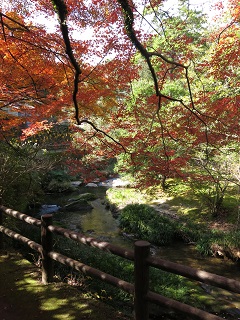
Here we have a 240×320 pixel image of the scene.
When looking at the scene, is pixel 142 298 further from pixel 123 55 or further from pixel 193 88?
pixel 193 88

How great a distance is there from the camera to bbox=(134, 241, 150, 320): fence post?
2408 mm

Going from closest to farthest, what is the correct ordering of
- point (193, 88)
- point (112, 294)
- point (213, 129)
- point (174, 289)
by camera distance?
point (112, 294) → point (174, 289) → point (213, 129) → point (193, 88)

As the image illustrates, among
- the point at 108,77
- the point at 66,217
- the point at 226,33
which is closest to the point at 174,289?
the point at 108,77

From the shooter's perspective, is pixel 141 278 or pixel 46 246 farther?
pixel 46 246

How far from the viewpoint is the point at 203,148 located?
28.2 feet

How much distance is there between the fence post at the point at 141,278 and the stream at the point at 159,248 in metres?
3.15

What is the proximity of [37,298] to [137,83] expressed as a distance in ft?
39.4

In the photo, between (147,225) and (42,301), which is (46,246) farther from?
(147,225)

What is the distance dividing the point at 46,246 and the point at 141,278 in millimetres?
1489

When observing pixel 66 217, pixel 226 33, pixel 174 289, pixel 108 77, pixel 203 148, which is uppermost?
pixel 226 33

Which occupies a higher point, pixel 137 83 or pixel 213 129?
pixel 137 83

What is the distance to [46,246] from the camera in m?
3.38

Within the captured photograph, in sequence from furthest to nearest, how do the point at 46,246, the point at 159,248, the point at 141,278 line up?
1. the point at 159,248
2. the point at 46,246
3. the point at 141,278

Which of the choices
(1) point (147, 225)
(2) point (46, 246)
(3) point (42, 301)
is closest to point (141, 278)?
(3) point (42, 301)
